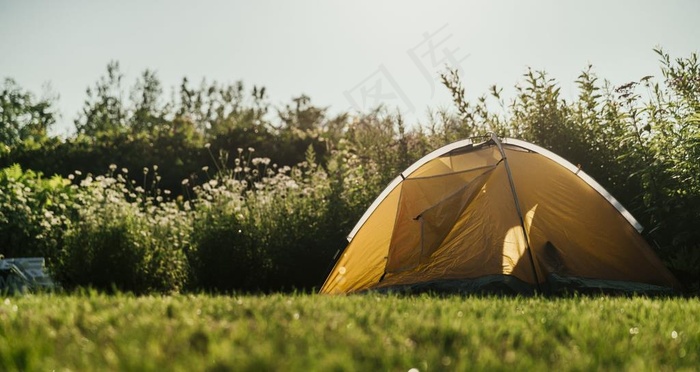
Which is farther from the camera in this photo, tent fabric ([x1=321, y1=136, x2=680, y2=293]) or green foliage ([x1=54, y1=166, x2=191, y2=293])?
green foliage ([x1=54, y1=166, x2=191, y2=293])

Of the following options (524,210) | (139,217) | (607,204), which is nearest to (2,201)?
→ (139,217)

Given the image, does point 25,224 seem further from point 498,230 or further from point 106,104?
point 106,104

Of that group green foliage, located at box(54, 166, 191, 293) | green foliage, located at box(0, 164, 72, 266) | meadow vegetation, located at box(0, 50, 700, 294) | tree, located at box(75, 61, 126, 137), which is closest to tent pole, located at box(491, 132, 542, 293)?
meadow vegetation, located at box(0, 50, 700, 294)

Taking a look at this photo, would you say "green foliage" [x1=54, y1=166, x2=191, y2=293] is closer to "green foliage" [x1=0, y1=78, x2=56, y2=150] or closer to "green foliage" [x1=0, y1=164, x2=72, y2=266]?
"green foliage" [x1=0, y1=164, x2=72, y2=266]

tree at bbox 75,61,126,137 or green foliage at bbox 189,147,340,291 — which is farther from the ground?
tree at bbox 75,61,126,137

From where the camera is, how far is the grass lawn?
2277mm

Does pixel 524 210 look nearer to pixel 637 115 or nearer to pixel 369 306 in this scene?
pixel 637 115

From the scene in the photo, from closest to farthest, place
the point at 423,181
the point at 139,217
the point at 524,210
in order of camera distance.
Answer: the point at 524,210, the point at 423,181, the point at 139,217

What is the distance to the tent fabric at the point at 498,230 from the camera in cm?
635

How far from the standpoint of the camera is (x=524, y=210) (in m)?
6.51

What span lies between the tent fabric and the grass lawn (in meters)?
2.41

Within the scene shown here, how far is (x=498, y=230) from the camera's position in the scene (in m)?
6.41

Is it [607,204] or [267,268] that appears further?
[267,268]

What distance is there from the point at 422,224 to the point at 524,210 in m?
0.92
